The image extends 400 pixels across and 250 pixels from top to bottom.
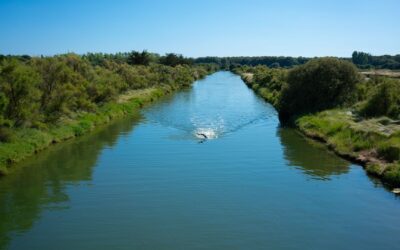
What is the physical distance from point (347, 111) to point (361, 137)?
14578 millimetres

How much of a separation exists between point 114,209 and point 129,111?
38281mm

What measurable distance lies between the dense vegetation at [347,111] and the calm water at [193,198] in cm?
170

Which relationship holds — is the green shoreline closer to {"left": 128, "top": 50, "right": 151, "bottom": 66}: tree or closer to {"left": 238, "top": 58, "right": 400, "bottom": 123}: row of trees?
{"left": 238, "top": 58, "right": 400, "bottom": 123}: row of trees

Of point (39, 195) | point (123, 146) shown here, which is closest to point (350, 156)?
point (123, 146)

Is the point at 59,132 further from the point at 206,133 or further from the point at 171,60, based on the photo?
the point at 171,60

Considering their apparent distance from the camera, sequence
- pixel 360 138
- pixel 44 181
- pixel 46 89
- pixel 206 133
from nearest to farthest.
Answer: pixel 44 181
pixel 360 138
pixel 46 89
pixel 206 133

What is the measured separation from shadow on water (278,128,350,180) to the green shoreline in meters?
18.5

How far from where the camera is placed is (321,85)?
51.0 m

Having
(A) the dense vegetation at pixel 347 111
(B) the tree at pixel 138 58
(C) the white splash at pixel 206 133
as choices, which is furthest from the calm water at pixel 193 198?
(B) the tree at pixel 138 58

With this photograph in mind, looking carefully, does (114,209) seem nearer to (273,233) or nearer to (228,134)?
(273,233)

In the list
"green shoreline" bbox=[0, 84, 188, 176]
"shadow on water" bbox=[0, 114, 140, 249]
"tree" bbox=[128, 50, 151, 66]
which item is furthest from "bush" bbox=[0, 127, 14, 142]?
"tree" bbox=[128, 50, 151, 66]

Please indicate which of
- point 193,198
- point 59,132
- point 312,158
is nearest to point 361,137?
point 312,158

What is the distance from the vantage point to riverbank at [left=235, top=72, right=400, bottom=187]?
28.7 m

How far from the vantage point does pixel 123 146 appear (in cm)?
3756
